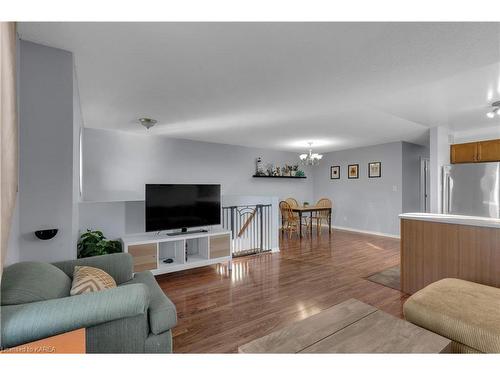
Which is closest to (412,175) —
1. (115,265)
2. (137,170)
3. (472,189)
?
(472,189)

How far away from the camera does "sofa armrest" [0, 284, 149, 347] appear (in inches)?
37.8

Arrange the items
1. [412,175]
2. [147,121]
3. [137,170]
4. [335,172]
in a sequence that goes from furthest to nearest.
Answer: [335,172]
[412,175]
[137,170]
[147,121]

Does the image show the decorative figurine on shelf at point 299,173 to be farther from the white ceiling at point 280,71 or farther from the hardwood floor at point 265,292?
the white ceiling at point 280,71

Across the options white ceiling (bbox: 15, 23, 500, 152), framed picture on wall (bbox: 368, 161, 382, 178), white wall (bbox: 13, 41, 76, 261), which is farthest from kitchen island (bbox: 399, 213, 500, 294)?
framed picture on wall (bbox: 368, 161, 382, 178)

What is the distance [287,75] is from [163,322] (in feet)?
6.61

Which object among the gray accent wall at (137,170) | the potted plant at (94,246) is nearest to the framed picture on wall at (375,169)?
the gray accent wall at (137,170)

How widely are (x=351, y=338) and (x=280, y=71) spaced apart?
1878 mm

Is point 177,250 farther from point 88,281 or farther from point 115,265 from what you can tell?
point 88,281

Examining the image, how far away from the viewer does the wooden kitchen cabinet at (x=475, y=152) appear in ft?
12.8

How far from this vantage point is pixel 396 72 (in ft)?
6.71

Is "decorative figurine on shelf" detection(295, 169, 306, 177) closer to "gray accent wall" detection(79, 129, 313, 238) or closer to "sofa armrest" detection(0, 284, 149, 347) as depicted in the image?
"gray accent wall" detection(79, 129, 313, 238)

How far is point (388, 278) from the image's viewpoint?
10.5 feet

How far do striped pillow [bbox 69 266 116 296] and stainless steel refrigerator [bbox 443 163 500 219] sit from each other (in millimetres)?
4857

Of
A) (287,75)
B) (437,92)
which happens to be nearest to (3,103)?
(287,75)
